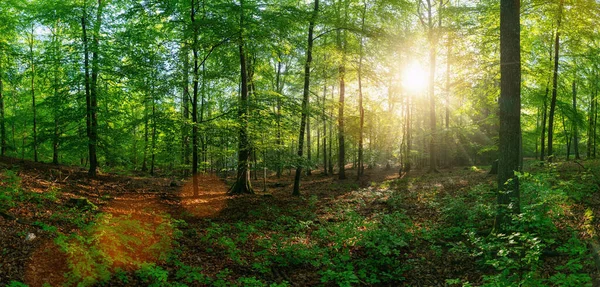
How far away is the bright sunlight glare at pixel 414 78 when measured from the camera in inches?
983

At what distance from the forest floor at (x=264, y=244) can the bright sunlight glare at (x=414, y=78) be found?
15257mm

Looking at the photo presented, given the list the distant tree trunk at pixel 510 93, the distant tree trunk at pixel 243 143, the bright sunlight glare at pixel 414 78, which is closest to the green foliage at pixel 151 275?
the distant tree trunk at pixel 243 143

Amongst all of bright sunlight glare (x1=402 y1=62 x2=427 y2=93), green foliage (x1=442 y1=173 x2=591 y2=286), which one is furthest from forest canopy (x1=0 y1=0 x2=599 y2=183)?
green foliage (x1=442 y1=173 x2=591 y2=286)

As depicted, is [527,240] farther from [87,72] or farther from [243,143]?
[87,72]

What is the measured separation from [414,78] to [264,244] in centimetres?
2230

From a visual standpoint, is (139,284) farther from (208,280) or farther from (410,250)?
(410,250)

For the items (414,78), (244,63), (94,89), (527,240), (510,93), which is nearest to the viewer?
(527,240)

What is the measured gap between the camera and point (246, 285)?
18.9 ft

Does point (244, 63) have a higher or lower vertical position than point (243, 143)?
higher

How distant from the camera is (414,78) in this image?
85.4ft

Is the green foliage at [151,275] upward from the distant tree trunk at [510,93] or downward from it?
downward

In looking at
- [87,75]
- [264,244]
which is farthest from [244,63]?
[264,244]

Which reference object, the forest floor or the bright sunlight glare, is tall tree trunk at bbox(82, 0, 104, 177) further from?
the bright sunlight glare

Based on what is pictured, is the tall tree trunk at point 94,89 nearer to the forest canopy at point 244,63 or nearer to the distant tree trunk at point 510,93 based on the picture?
the forest canopy at point 244,63
